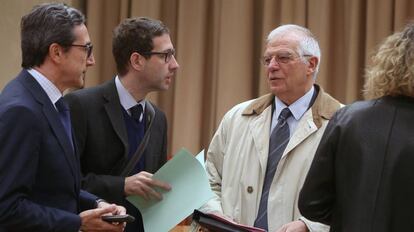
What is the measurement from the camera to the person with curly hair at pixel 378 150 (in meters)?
1.89

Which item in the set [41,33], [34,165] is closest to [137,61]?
[41,33]

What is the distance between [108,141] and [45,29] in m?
0.68

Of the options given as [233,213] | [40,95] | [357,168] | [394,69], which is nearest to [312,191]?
[357,168]

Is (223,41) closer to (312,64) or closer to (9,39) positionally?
(9,39)

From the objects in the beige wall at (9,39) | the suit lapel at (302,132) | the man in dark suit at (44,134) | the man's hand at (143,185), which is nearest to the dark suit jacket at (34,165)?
the man in dark suit at (44,134)

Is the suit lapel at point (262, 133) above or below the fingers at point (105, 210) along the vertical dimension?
above

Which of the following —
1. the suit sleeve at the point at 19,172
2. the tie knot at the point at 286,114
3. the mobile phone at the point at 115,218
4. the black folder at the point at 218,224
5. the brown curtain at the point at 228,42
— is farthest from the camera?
the brown curtain at the point at 228,42

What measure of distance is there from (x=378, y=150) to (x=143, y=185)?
3.15 feet

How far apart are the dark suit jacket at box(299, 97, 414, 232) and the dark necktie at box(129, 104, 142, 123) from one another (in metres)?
0.94

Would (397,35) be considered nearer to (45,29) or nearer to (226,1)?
(45,29)

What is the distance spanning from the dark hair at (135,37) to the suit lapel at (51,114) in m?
0.82

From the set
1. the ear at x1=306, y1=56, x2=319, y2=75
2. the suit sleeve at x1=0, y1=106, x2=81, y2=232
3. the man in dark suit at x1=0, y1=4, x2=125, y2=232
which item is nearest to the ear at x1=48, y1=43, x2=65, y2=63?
the man in dark suit at x1=0, y1=4, x2=125, y2=232

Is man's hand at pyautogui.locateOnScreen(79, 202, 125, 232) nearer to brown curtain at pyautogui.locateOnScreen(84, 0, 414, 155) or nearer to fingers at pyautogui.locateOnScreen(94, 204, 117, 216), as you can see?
fingers at pyautogui.locateOnScreen(94, 204, 117, 216)

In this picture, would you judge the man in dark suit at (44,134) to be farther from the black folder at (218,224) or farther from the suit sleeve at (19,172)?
the black folder at (218,224)
